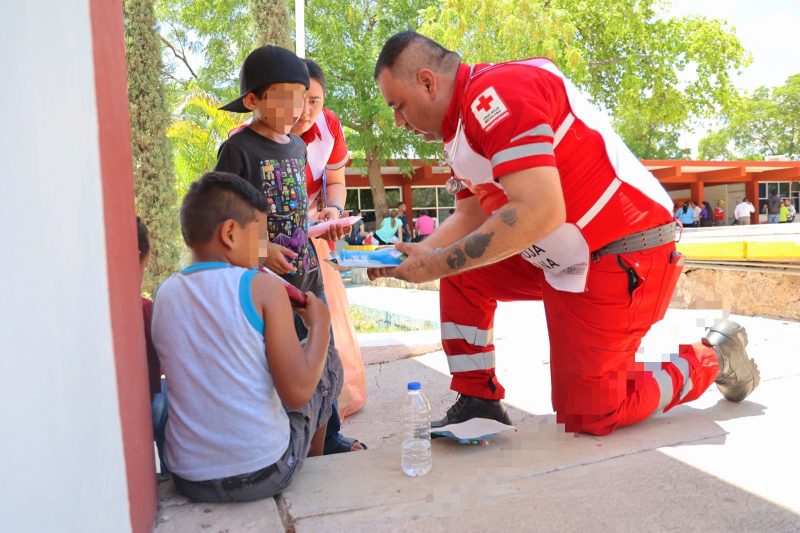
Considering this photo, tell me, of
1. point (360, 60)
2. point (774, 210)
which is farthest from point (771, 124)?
point (360, 60)

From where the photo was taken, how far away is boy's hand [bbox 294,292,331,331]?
209cm

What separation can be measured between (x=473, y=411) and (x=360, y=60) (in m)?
17.4

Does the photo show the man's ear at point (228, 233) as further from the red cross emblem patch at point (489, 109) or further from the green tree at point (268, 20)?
the green tree at point (268, 20)

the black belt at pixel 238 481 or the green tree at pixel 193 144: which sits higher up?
the green tree at pixel 193 144

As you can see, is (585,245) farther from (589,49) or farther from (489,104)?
(589,49)

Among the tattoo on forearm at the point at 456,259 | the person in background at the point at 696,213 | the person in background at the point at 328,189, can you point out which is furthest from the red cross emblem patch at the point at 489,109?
the person in background at the point at 696,213

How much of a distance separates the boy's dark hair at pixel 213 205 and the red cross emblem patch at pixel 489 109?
818 mm

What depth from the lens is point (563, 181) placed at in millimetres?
2496

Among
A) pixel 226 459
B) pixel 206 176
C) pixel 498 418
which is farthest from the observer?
pixel 498 418

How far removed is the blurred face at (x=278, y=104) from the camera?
2.75 meters

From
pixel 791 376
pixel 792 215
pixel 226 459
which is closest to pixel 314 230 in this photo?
pixel 226 459

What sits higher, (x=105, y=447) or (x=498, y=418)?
(x=105, y=447)

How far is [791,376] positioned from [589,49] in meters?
17.5

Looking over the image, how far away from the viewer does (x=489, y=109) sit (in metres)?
2.23
